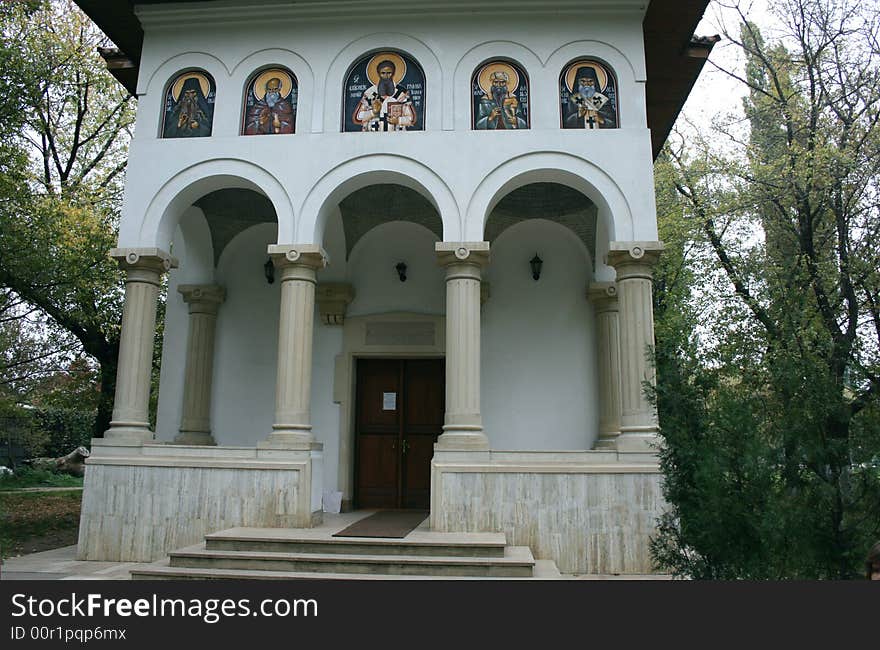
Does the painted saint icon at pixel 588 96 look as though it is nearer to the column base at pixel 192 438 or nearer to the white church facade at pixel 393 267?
the white church facade at pixel 393 267

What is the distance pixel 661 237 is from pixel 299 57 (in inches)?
412

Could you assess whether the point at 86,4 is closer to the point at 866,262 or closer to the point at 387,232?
the point at 387,232

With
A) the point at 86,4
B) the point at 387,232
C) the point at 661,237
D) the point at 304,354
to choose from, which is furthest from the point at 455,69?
the point at 661,237

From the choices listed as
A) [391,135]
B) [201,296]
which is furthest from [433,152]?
[201,296]

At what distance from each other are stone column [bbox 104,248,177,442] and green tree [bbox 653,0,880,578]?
685 centimetres

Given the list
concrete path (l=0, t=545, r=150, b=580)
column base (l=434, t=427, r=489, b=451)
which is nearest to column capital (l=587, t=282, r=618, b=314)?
column base (l=434, t=427, r=489, b=451)

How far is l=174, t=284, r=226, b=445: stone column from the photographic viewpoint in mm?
11031

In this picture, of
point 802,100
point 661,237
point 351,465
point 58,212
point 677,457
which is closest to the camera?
point 677,457

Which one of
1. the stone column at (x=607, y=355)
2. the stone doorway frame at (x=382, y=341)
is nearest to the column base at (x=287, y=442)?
the stone doorway frame at (x=382, y=341)

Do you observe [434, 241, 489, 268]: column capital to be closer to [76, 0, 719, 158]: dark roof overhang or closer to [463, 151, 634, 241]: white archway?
[463, 151, 634, 241]: white archway

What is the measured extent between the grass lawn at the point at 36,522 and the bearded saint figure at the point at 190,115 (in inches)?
252

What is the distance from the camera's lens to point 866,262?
1122 cm

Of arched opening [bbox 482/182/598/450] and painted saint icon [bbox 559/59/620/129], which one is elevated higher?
painted saint icon [bbox 559/59/620/129]

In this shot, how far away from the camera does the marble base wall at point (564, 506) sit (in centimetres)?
802
